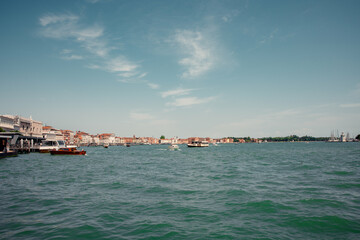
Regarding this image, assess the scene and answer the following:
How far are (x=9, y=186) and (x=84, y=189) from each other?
5812 millimetres

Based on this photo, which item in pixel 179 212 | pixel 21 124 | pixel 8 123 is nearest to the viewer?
pixel 179 212

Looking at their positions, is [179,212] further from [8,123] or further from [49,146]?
[8,123]

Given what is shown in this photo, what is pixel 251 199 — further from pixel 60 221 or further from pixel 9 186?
pixel 9 186

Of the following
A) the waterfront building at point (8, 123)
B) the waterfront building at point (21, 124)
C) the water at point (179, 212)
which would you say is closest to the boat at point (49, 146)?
the waterfront building at point (21, 124)

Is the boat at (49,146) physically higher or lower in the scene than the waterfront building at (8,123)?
lower

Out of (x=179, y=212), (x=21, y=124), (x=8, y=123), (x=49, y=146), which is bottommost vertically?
(x=179, y=212)

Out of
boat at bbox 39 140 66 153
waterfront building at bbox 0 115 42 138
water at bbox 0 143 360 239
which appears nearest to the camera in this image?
water at bbox 0 143 360 239

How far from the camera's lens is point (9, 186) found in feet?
53.4

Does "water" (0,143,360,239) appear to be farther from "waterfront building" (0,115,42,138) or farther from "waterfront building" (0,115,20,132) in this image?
"waterfront building" (0,115,42,138)

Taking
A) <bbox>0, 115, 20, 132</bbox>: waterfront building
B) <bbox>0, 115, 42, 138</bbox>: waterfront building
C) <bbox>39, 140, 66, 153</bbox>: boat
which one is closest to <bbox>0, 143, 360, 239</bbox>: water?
<bbox>39, 140, 66, 153</bbox>: boat

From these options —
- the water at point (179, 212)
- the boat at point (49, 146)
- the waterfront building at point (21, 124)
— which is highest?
the waterfront building at point (21, 124)

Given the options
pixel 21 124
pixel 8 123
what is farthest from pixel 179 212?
pixel 21 124

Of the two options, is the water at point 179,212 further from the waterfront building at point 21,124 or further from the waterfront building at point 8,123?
the waterfront building at point 21,124

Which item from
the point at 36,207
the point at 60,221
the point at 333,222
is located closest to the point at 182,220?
the point at 60,221
